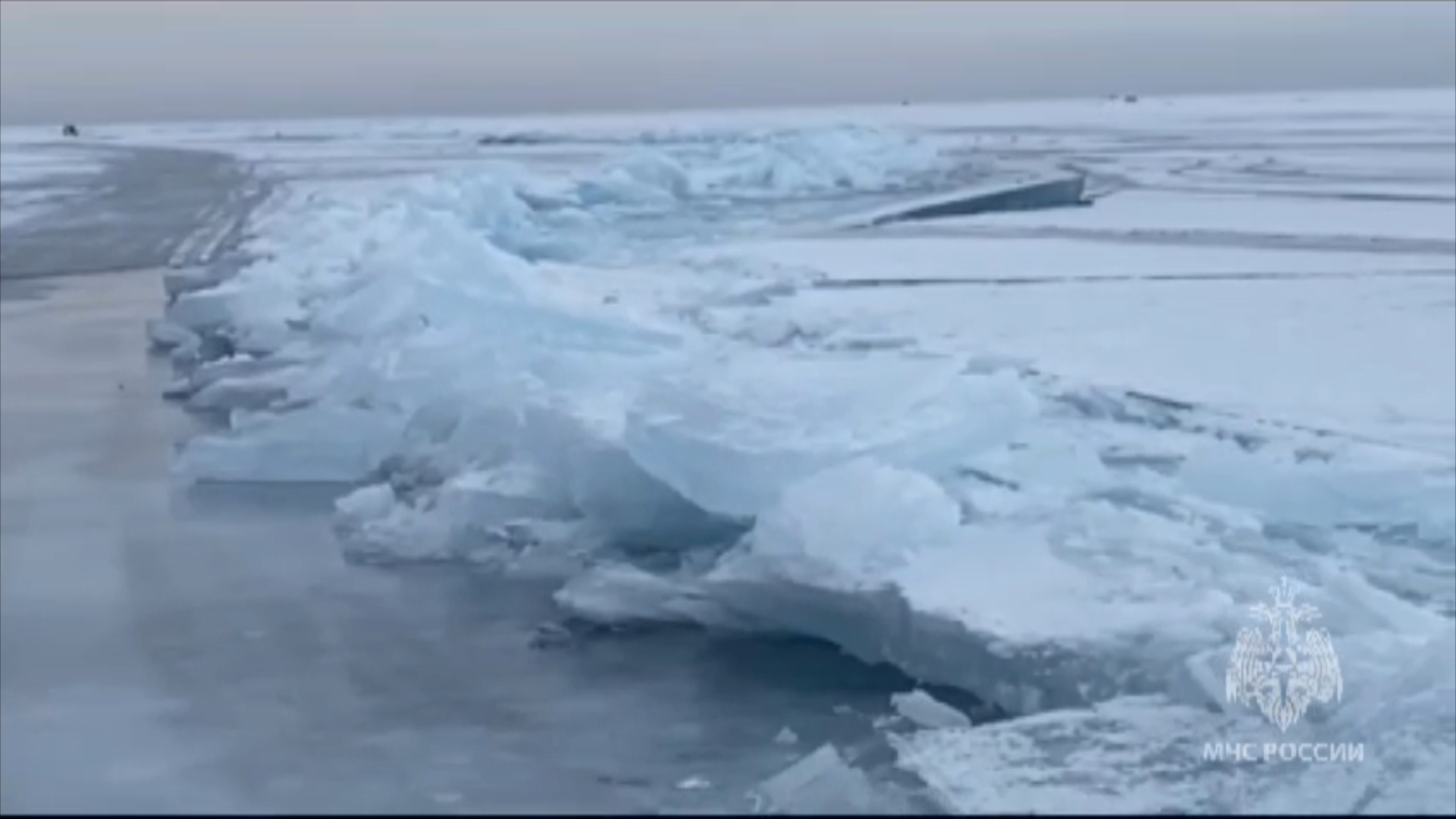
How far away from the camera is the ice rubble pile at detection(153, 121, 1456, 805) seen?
5086mm

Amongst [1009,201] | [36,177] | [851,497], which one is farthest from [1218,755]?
[36,177]

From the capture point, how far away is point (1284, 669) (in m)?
4.64

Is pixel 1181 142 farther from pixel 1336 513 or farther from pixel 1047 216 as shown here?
pixel 1336 513

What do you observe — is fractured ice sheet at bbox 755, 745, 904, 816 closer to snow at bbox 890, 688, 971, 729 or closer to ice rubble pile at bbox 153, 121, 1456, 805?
ice rubble pile at bbox 153, 121, 1456, 805

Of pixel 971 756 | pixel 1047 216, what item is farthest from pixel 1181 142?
pixel 971 756

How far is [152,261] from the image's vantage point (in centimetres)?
1928

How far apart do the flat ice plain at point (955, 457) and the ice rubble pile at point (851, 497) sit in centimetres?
2

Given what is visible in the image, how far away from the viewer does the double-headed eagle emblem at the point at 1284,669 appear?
4.44 metres

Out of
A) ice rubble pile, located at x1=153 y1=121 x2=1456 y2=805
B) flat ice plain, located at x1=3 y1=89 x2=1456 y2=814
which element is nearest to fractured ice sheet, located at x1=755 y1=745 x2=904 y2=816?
flat ice plain, located at x1=3 y1=89 x2=1456 y2=814

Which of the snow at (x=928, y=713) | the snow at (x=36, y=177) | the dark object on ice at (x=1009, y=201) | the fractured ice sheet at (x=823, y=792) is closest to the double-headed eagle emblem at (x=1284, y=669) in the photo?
the snow at (x=928, y=713)

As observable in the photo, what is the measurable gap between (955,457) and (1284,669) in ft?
7.26

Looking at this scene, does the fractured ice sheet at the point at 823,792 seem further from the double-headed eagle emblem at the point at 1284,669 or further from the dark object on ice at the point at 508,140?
the dark object on ice at the point at 508,140

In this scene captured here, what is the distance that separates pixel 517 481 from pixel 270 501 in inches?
49.3

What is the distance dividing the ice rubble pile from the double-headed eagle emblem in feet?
0.21
